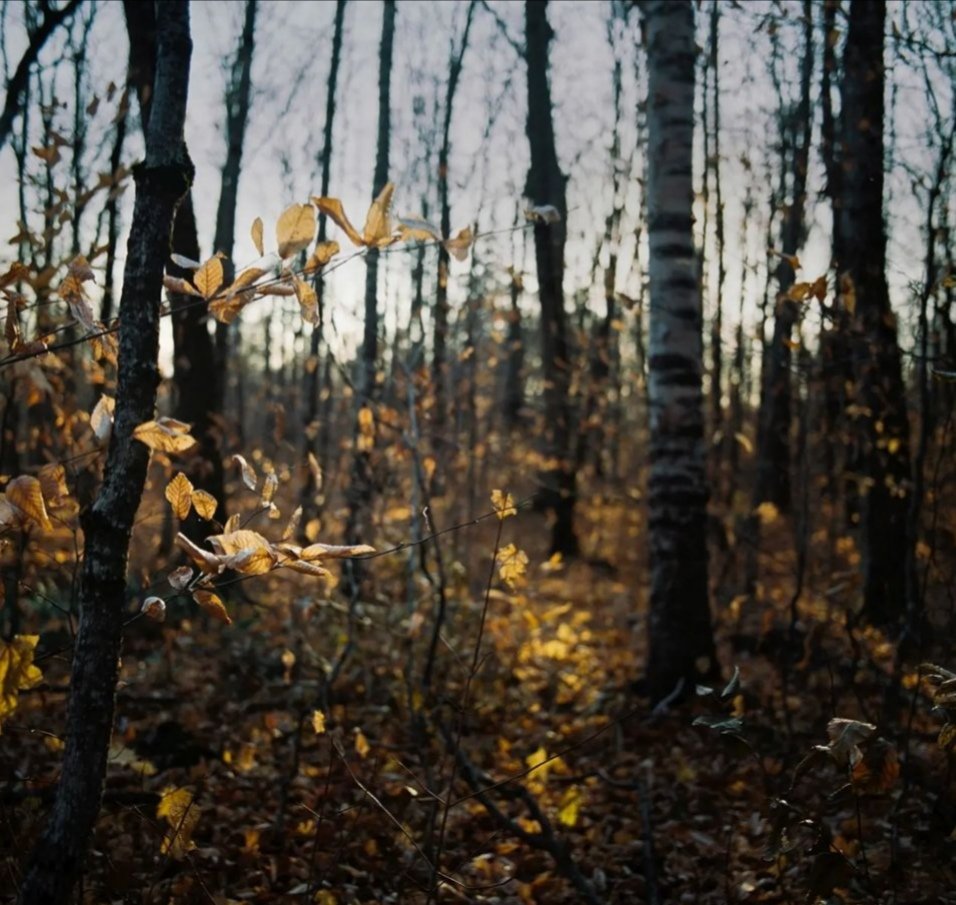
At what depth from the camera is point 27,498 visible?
1483 mm

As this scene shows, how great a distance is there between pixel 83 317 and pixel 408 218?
68 cm

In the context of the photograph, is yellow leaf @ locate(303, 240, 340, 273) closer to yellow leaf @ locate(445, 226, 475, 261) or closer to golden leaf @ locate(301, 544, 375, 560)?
yellow leaf @ locate(445, 226, 475, 261)

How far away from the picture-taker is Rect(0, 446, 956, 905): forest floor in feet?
8.10

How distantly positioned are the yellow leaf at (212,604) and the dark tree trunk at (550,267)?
10.2m

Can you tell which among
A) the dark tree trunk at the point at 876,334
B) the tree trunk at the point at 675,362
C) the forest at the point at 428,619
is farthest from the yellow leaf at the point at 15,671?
the dark tree trunk at the point at 876,334

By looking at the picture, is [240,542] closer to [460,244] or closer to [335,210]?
[335,210]

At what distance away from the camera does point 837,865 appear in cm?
179

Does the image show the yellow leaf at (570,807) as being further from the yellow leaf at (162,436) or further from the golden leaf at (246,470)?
the yellow leaf at (162,436)

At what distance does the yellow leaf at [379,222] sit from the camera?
1.56 m

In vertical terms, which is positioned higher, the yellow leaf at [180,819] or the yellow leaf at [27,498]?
the yellow leaf at [27,498]

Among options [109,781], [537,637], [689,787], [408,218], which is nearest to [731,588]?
[537,637]

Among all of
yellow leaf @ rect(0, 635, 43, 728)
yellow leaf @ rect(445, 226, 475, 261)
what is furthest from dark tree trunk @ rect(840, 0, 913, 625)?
yellow leaf @ rect(0, 635, 43, 728)

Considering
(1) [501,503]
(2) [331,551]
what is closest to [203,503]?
(2) [331,551]

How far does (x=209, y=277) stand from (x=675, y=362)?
3.98 metres
